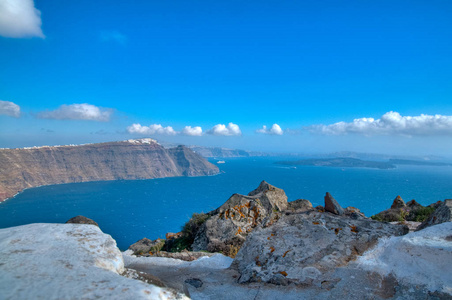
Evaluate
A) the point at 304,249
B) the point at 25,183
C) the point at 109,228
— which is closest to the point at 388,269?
the point at 304,249

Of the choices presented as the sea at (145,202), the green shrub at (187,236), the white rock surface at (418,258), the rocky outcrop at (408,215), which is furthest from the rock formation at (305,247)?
the sea at (145,202)

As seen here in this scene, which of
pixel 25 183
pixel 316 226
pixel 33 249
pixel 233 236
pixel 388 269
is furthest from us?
pixel 25 183

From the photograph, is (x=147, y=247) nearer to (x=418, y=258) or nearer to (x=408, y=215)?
(x=418, y=258)

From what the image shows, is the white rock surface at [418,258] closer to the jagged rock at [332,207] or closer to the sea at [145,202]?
the jagged rock at [332,207]

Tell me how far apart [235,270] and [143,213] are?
4717 inches

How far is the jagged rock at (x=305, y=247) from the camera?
20.7 feet

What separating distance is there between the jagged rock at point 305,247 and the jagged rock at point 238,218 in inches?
147

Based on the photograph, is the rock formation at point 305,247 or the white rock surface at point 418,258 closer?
the white rock surface at point 418,258

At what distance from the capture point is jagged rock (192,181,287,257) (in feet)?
42.9

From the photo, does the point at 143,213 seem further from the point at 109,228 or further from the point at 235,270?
the point at 235,270

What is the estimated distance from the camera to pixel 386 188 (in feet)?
474

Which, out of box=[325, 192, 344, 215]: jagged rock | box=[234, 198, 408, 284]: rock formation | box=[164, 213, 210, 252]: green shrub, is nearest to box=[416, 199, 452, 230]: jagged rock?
box=[234, 198, 408, 284]: rock formation

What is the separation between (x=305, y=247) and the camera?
7281 millimetres

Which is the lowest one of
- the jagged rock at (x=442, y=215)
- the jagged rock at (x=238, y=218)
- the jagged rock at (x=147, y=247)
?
the jagged rock at (x=147, y=247)
